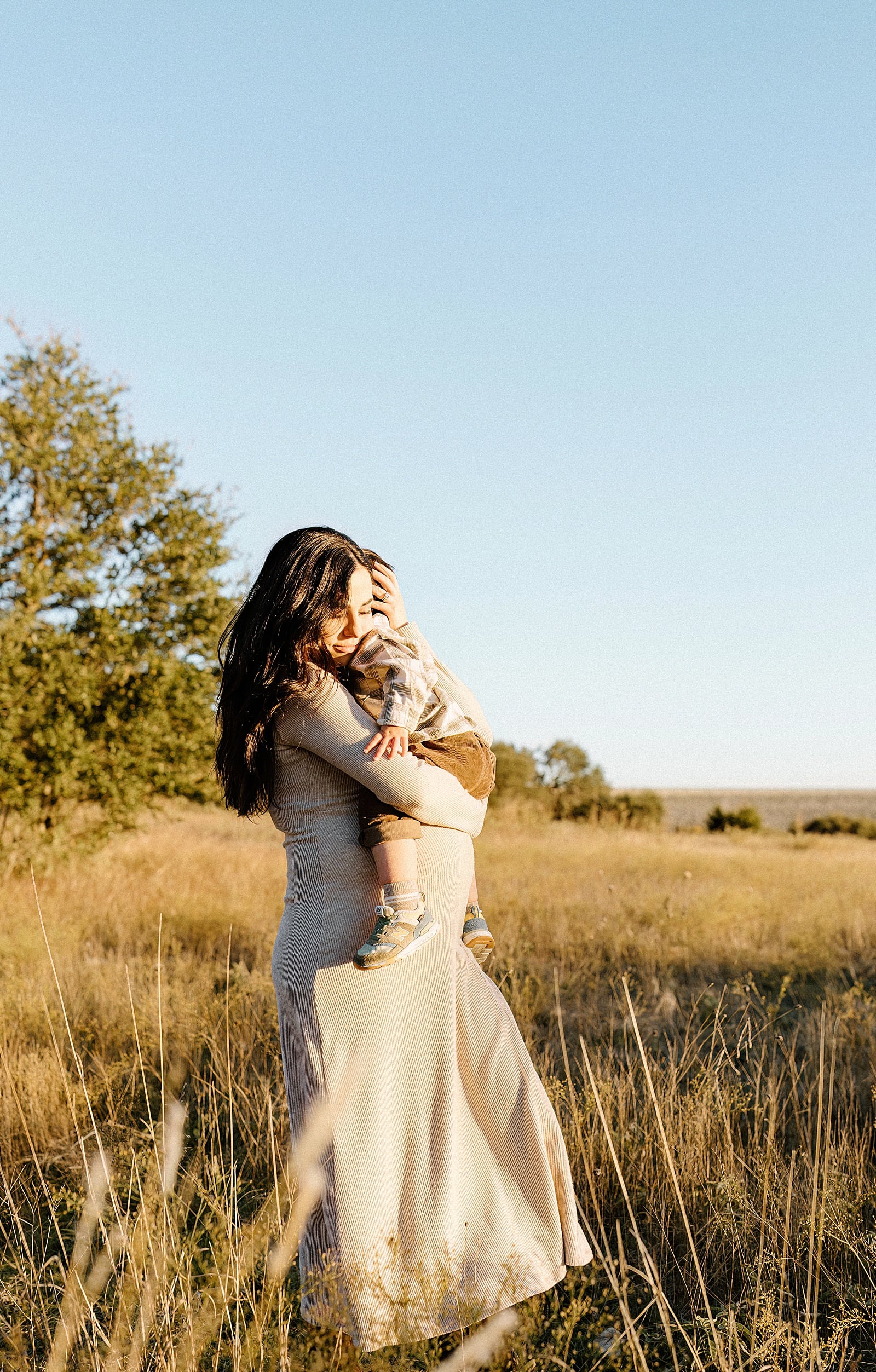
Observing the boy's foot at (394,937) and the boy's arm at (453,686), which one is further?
the boy's arm at (453,686)

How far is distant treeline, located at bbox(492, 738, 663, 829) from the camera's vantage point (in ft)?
77.8

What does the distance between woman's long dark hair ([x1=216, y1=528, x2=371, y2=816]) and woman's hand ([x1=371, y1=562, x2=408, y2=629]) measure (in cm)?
19

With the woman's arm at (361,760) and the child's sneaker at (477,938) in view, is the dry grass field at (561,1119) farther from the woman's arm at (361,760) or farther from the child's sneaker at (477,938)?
the woman's arm at (361,760)

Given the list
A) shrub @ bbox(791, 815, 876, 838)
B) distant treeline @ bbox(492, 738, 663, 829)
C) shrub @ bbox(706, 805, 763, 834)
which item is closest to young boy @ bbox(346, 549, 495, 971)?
distant treeline @ bbox(492, 738, 663, 829)

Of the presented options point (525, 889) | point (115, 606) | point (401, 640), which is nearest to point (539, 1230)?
point (401, 640)

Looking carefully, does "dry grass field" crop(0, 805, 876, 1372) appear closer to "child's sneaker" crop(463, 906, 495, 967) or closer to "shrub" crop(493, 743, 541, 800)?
"child's sneaker" crop(463, 906, 495, 967)

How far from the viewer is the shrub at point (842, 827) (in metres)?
34.0

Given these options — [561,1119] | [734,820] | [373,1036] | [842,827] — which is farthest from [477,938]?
[842,827]

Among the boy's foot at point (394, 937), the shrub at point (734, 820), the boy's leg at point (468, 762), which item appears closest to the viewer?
the boy's foot at point (394, 937)

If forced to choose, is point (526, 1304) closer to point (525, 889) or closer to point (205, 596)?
point (525, 889)

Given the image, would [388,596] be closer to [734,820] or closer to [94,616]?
A: [94,616]

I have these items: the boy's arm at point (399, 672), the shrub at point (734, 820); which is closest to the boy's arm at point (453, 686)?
the boy's arm at point (399, 672)

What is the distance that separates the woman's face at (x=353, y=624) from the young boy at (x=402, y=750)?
0.03 metres

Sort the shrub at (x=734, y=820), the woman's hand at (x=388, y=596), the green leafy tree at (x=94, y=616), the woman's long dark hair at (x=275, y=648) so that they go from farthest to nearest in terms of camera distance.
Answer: the shrub at (x=734, y=820) → the green leafy tree at (x=94, y=616) → the woman's hand at (x=388, y=596) → the woman's long dark hair at (x=275, y=648)
